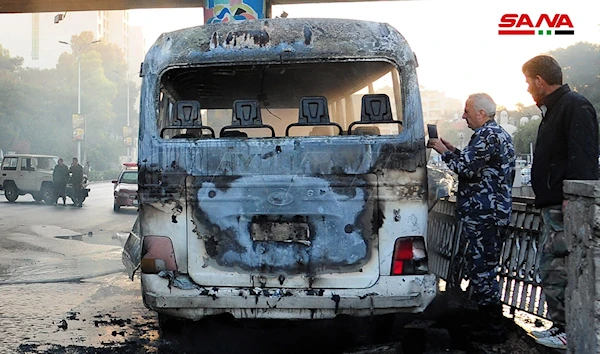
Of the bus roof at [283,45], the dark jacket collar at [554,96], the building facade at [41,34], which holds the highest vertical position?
the building facade at [41,34]

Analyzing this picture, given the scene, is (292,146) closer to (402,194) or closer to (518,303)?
(402,194)

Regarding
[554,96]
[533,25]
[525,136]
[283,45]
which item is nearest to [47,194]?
[533,25]

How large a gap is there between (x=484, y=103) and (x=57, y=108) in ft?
188

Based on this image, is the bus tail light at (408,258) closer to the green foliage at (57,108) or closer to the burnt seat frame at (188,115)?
the burnt seat frame at (188,115)

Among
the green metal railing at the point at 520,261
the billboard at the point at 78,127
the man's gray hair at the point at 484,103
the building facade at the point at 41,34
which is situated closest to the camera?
the man's gray hair at the point at 484,103

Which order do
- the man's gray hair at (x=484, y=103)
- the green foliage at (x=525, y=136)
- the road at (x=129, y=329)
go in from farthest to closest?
the green foliage at (x=525, y=136) → the man's gray hair at (x=484, y=103) → the road at (x=129, y=329)

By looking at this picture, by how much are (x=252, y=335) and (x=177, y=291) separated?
120 cm

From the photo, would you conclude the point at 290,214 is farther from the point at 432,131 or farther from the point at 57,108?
the point at 57,108

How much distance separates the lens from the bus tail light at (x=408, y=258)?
4375 millimetres

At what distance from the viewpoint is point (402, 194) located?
14.5ft

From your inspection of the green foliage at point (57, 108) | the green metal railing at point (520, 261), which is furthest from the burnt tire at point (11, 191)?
the green foliage at point (57, 108)

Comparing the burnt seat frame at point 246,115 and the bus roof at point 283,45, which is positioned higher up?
the bus roof at point 283,45

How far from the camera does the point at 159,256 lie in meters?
4.44

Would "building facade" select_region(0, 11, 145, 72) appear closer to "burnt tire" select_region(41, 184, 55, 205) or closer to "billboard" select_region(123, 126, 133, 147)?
"billboard" select_region(123, 126, 133, 147)
